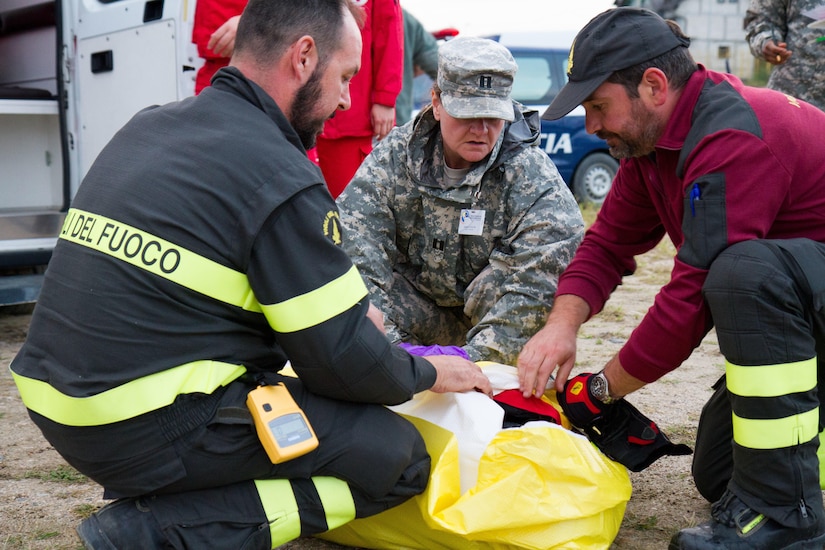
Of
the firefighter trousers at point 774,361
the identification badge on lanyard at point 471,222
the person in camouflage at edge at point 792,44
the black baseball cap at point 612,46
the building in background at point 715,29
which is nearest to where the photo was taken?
the firefighter trousers at point 774,361

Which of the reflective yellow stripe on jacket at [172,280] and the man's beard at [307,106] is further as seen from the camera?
the man's beard at [307,106]

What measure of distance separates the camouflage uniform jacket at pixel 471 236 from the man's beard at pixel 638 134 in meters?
0.71

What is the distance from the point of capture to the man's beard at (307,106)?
87.5 inches

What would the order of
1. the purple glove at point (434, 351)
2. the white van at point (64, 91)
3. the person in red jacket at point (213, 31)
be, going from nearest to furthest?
the purple glove at point (434, 351), the person in red jacket at point (213, 31), the white van at point (64, 91)

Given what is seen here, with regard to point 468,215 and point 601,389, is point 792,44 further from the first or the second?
point 601,389

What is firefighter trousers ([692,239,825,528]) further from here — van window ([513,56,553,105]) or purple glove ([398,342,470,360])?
van window ([513,56,553,105])

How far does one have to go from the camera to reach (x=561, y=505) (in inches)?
90.1

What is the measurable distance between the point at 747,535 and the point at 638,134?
106 cm

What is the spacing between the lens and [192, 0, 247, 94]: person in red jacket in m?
3.82

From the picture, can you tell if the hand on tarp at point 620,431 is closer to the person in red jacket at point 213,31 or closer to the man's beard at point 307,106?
the man's beard at point 307,106

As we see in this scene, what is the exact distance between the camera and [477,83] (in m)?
3.22

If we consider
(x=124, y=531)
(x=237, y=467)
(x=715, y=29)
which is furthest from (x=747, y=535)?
(x=715, y=29)

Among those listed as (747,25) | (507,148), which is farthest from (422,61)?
(507,148)

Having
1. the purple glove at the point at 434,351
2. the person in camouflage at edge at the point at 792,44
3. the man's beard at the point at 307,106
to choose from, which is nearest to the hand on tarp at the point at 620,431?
the purple glove at the point at 434,351
